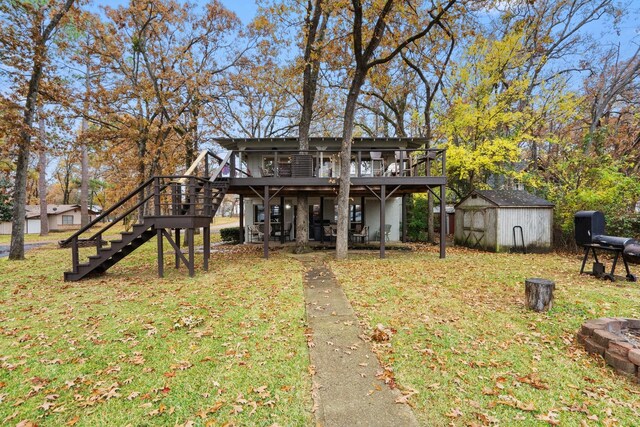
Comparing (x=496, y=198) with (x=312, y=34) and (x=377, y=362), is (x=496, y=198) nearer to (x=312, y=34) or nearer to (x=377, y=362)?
(x=312, y=34)

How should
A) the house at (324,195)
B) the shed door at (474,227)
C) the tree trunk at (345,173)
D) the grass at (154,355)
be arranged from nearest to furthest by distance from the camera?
the grass at (154,355) < the tree trunk at (345,173) < the shed door at (474,227) < the house at (324,195)

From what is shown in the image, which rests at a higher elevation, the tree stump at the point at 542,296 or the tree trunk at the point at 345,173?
the tree trunk at the point at 345,173

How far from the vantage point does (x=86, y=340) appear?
413 centimetres

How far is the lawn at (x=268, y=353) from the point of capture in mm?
2770

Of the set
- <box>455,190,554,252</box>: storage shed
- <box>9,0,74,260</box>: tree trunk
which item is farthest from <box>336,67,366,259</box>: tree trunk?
<box>9,0,74,260</box>: tree trunk

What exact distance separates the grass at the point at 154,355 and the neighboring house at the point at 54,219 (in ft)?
111

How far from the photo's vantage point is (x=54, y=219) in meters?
33.3

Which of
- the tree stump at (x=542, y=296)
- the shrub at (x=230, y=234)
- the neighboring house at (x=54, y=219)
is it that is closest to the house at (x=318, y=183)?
the shrub at (x=230, y=234)

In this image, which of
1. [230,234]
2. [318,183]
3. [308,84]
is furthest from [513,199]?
[230,234]

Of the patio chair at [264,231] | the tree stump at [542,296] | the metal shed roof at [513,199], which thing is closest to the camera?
the tree stump at [542,296]

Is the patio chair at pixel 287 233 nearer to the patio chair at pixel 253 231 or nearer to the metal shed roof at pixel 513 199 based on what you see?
the patio chair at pixel 253 231

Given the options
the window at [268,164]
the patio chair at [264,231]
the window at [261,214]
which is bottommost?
the patio chair at [264,231]

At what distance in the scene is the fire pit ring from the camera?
3.26 metres

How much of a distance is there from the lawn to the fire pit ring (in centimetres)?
13
